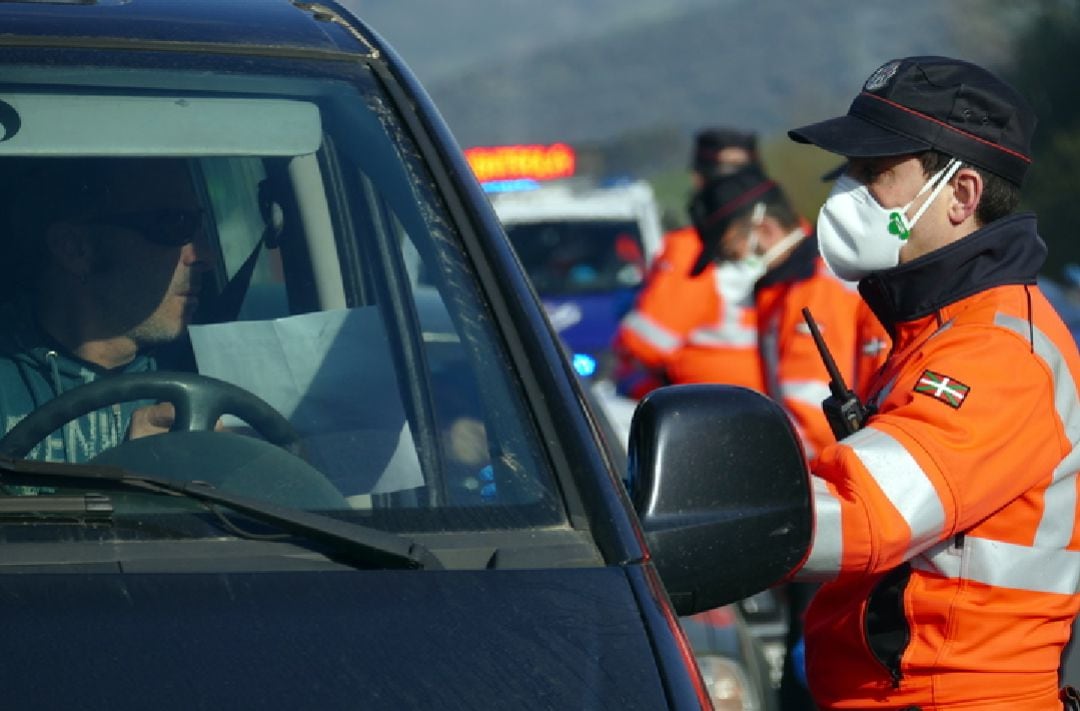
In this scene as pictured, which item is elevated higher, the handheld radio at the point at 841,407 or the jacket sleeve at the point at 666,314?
the handheld radio at the point at 841,407

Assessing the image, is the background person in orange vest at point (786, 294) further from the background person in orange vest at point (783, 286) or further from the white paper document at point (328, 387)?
the white paper document at point (328, 387)

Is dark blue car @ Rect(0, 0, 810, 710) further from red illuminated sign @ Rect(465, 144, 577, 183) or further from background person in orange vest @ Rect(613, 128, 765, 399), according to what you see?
red illuminated sign @ Rect(465, 144, 577, 183)

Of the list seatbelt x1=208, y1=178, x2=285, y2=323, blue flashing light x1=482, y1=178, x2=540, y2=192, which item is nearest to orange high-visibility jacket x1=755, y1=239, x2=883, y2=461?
seatbelt x1=208, y1=178, x2=285, y2=323

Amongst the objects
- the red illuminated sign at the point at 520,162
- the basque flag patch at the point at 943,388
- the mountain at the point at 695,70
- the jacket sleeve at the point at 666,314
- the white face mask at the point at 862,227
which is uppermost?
the white face mask at the point at 862,227

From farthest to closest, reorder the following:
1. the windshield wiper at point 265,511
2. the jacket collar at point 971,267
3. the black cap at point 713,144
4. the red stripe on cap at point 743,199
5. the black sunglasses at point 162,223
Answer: the black cap at point 713,144 < the red stripe on cap at point 743,199 < the jacket collar at point 971,267 < the black sunglasses at point 162,223 < the windshield wiper at point 265,511

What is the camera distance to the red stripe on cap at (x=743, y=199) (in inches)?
302

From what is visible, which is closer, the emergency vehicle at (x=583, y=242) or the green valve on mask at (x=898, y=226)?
the green valve on mask at (x=898, y=226)

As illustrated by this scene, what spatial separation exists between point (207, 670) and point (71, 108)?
101 centimetres

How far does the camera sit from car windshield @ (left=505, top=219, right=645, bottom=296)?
44.3 feet

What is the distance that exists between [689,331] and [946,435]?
4881 mm

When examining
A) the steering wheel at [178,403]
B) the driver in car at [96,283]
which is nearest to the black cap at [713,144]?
the driver in car at [96,283]

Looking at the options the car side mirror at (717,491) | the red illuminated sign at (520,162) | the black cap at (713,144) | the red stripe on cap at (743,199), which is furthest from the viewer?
the red illuminated sign at (520,162)

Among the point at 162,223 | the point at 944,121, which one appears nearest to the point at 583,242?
the point at 944,121

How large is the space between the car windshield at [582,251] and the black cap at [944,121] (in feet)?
33.2
